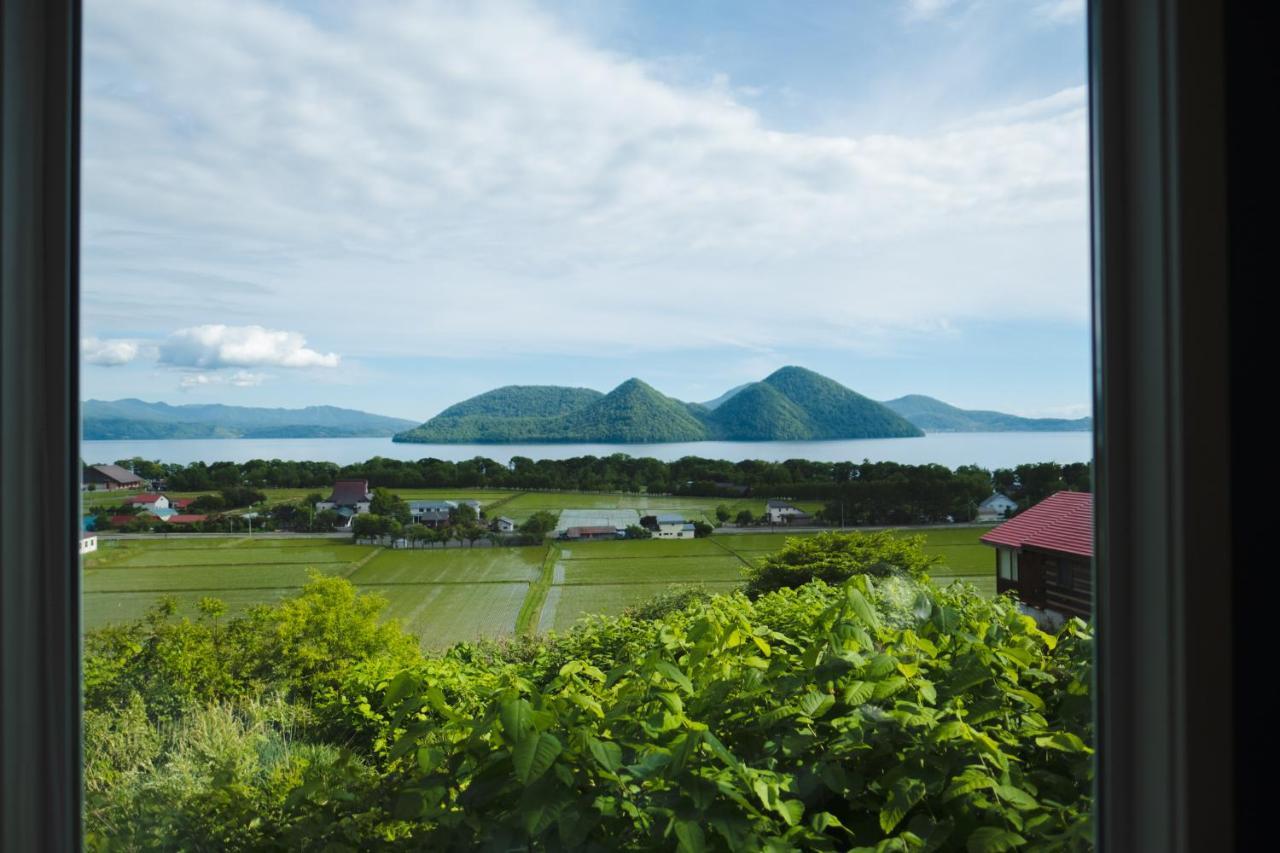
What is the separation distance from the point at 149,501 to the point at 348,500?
0.37m

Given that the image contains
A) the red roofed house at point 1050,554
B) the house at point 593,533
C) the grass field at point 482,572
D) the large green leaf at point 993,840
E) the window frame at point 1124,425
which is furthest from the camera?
the house at point 593,533

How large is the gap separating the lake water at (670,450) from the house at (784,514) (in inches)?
4.1

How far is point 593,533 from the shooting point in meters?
1.69

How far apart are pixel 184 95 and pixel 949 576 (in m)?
1.87

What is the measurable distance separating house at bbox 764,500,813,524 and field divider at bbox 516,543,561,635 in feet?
1.58

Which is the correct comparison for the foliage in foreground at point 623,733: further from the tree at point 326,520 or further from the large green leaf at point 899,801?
the tree at point 326,520

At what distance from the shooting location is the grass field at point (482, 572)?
5.14 ft

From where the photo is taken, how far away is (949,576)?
1646 millimetres

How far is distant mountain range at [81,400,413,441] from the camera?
1438 millimetres

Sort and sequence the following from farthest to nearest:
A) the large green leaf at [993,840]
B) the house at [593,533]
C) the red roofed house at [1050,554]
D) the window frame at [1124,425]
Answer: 1. the house at [593,533]
2. the red roofed house at [1050,554]
3. the large green leaf at [993,840]
4. the window frame at [1124,425]

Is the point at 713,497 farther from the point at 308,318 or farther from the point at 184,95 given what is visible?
the point at 184,95

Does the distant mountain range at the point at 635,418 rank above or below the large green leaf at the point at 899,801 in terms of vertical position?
above

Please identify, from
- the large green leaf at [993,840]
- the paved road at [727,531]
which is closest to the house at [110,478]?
the paved road at [727,531]

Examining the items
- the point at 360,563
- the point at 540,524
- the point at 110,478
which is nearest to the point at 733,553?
the point at 540,524
